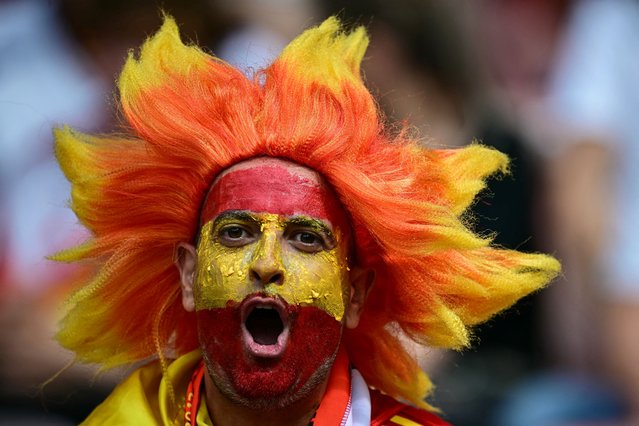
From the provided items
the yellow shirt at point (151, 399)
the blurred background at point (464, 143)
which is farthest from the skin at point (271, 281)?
the blurred background at point (464, 143)

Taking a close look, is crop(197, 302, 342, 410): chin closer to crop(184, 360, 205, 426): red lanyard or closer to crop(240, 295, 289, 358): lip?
crop(240, 295, 289, 358): lip

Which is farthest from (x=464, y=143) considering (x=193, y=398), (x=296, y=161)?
(x=193, y=398)

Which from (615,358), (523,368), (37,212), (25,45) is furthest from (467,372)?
(25,45)

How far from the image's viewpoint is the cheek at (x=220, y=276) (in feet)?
11.6

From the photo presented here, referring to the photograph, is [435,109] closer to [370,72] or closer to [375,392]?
[370,72]

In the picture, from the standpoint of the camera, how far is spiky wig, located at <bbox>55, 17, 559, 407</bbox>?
12.0 feet

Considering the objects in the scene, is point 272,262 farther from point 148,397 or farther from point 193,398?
point 148,397

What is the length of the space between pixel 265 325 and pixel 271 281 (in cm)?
15

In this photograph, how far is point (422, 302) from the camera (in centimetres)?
382

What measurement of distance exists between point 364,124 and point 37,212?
1914 millimetres

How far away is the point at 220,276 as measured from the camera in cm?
356

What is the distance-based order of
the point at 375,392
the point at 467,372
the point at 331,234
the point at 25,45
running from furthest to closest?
the point at 25,45
the point at 467,372
the point at 375,392
the point at 331,234

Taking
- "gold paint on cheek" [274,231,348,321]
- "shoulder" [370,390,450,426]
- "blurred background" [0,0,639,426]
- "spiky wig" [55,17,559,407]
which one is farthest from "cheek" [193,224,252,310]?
"blurred background" [0,0,639,426]

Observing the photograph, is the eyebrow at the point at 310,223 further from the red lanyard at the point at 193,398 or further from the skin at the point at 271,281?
the red lanyard at the point at 193,398
